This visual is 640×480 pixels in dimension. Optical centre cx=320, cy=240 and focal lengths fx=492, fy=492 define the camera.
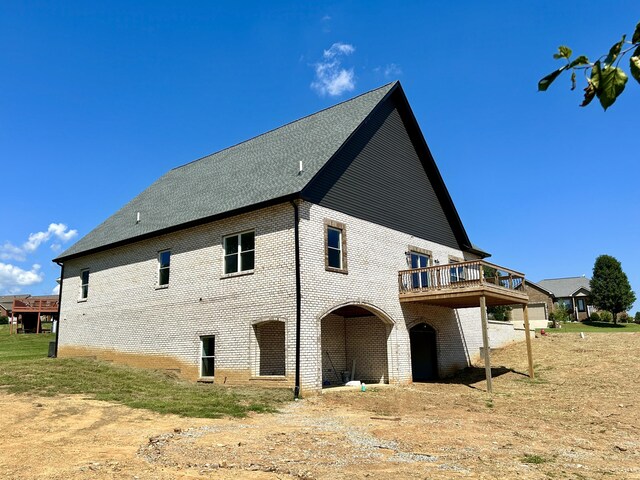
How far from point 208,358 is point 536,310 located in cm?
4214

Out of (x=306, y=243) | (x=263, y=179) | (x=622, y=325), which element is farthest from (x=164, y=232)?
(x=622, y=325)

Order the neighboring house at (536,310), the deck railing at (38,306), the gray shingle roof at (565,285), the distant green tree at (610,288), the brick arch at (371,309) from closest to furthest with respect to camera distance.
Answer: the brick arch at (371,309) < the neighboring house at (536,310) < the deck railing at (38,306) < the distant green tree at (610,288) < the gray shingle roof at (565,285)

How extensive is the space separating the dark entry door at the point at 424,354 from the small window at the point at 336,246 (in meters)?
6.86

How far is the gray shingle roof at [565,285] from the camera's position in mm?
69438

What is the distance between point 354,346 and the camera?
68.1 ft

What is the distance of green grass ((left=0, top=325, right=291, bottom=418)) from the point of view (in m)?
13.0

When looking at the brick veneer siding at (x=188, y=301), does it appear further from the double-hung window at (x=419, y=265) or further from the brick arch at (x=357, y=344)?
the double-hung window at (x=419, y=265)

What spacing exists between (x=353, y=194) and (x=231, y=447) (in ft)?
40.8

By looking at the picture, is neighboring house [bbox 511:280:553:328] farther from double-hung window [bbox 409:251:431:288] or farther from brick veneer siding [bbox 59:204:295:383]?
brick veneer siding [bbox 59:204:295:383]

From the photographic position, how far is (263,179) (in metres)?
19.6

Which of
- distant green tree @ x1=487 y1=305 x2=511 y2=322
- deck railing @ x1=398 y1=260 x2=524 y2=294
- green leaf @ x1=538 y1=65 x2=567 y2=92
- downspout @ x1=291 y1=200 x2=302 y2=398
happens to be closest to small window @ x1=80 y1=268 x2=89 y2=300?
downspout @ x1=291 y1=200 x2=302 y2=398

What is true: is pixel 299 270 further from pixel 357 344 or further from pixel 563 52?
pixel 563 52

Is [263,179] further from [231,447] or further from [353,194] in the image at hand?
[231,447]

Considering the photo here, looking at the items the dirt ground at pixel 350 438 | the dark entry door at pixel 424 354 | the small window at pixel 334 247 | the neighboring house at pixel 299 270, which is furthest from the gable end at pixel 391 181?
the dirt ground at pixel 350 438
